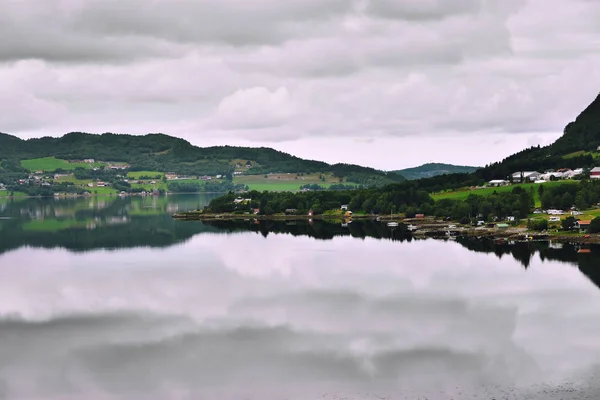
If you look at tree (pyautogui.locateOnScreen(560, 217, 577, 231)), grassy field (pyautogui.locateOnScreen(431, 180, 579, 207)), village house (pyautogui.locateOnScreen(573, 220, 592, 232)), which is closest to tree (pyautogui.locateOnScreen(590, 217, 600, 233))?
village house (pyautogui.locateOnScreen(573, 220, 592, 232))

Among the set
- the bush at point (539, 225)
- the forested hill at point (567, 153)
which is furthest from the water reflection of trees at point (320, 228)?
the forested hill at point (567, 153)

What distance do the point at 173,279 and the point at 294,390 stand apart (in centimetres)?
2631

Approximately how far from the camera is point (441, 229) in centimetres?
8400

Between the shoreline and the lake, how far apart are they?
13.7 ft

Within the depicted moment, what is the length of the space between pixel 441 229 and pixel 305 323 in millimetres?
49960

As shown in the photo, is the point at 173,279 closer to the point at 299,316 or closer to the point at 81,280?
the point at 81,280

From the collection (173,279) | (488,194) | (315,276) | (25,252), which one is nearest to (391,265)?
(315,276)

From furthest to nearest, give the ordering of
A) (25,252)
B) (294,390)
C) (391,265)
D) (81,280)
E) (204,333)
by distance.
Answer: (25,252), (391,265), (81,280), (204,333), (294,390)

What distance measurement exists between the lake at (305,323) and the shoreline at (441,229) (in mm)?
4174

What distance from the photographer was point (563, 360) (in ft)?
97.4

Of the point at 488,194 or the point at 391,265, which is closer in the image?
the point at 391,265

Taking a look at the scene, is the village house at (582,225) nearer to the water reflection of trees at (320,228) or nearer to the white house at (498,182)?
the water reflection of trees at (320,228)

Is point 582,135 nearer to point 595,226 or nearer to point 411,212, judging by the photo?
point 411,212

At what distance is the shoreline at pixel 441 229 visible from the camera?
67125 millimetres
